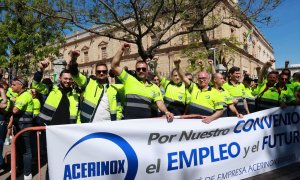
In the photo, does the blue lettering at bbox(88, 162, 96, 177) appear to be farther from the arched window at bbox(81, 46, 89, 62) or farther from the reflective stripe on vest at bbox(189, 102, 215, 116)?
the arched window at bbox(81, 46, 89, 62)

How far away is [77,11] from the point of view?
518 inches

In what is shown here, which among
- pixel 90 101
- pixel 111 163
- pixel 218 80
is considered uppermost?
pixel 218 80

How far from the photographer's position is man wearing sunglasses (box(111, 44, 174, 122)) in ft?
14.5

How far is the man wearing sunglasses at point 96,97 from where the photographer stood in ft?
14.8

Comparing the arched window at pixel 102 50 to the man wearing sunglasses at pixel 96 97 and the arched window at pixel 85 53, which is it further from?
the man wearing sunglasses at pixel 96 97

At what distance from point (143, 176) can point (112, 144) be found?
0.61 meters

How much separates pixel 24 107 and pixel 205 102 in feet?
10.1

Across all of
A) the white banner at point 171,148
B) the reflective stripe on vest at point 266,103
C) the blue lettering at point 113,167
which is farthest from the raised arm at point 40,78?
the reflective stripe on vest at point 266,103

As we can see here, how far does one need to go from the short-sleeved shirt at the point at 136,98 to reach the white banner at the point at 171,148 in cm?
40

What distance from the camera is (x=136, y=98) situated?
441cm

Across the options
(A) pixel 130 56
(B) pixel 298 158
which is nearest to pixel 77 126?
(B) pixel 298 158

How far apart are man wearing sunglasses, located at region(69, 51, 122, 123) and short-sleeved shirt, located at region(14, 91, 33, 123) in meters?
1.26

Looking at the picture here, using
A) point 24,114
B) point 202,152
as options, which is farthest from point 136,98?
point 24,114

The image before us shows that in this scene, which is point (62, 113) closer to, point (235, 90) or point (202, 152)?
point (202, 152)
